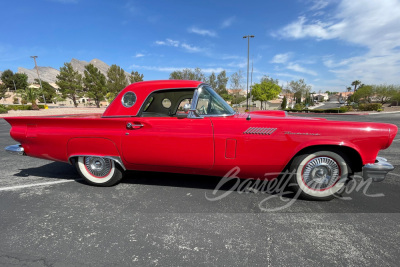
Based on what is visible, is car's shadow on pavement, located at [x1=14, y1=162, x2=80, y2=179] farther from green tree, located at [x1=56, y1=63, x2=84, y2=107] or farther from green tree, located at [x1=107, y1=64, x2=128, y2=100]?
green tree, located at [x1=107, y1=64, x2=128, y2=100]

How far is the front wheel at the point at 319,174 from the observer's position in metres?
2.34

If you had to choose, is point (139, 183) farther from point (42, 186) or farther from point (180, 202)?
point (42, 186)

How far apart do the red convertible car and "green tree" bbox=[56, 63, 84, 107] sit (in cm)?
4456

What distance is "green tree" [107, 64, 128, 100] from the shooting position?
45219 mm

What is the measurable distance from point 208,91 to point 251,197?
1.66 metres

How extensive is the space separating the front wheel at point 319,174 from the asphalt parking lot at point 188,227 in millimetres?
160

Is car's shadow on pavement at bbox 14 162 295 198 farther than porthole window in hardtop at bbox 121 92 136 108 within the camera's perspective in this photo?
Yes

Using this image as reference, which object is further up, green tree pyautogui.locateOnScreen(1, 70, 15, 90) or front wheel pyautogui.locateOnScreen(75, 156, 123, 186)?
green tree pyautogui.locateOnScreen(1, 70, 15, 90)

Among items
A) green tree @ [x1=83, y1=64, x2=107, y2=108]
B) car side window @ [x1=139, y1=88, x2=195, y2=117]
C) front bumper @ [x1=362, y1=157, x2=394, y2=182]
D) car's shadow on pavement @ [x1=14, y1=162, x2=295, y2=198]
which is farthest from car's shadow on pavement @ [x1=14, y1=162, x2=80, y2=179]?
green tree @ [x1=83, y1=64, x2=107, y2=108]

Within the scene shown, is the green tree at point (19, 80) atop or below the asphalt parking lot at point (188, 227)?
atop

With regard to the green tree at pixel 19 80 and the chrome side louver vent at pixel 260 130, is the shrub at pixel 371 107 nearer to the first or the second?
the chrome side louver vent at pixel 260 130

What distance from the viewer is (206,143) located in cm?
243

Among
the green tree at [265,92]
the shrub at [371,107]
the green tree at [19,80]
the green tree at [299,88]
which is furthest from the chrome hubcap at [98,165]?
the green tree at [19,80]

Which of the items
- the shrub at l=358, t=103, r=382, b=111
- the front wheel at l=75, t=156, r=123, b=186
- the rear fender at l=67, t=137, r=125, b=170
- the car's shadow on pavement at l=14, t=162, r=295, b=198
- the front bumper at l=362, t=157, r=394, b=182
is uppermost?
the shrub at l=358, t=103, r=382, b=111
